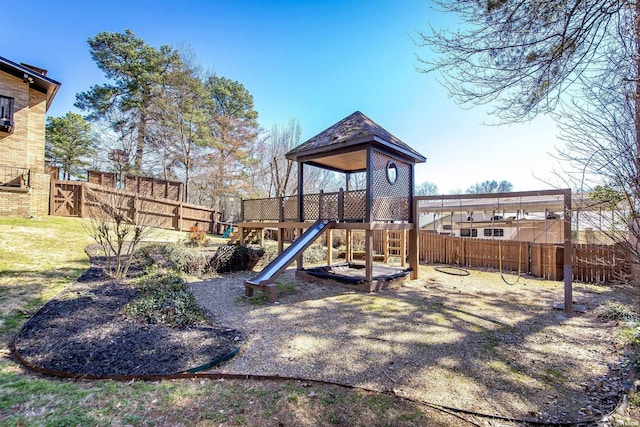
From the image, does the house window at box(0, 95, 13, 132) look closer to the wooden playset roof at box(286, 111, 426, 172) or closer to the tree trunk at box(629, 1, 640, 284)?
the wooden playset roof at box(286, 111, 426, 172)

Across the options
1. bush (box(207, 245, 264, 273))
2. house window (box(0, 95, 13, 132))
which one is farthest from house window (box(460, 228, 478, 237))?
house window (box(0, 95, 13, 132))

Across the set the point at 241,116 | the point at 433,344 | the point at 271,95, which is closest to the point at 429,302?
the point at 433,344

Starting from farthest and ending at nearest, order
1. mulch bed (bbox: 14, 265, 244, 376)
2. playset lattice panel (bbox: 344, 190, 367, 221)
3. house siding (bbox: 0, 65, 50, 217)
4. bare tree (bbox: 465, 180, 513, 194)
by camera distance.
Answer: bare tree (bbox: 465, 180, 513, 194), house siding (bbox: 0, 65, 50, 217), playset lattice panel (bbox: 344, 190, 367, 221), mulch bed (bbox: 14, 265, 244, 376)

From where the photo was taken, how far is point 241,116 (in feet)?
77.6

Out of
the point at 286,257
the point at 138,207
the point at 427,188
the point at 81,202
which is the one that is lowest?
the point at 286,257

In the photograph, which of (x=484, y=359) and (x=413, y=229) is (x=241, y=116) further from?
(x=484, y=359)

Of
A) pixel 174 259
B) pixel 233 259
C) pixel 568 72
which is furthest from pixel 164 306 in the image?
pixel 568 72

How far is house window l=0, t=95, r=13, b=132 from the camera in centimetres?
1259

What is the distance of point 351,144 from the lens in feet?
24.3

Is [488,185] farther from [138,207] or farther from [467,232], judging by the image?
[138,207]

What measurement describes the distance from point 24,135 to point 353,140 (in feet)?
52.0

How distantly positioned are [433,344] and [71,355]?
15.0 feet

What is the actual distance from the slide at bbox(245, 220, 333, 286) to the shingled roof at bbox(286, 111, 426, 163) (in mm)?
2091

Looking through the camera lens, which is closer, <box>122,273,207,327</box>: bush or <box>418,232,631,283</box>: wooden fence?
<box>122,273,207,327</box>: bush
